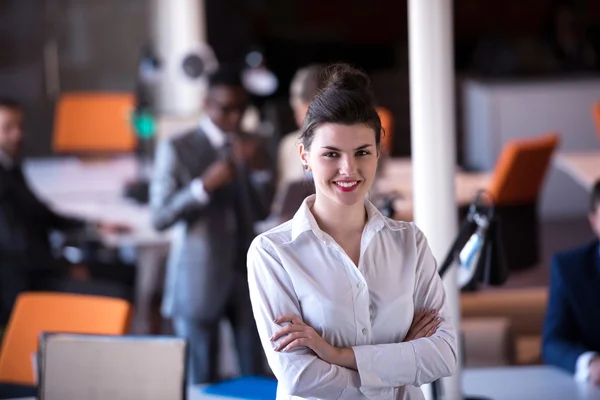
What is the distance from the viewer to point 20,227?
512cm

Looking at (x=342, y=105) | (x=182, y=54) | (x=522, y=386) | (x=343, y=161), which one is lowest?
(x=522, y=386)

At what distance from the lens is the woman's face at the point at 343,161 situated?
2.28m

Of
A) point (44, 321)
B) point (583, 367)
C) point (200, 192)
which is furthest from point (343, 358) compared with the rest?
point (200, 192)

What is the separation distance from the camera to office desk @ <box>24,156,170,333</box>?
526 cm

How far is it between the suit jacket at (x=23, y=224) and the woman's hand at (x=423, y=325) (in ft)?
10.1

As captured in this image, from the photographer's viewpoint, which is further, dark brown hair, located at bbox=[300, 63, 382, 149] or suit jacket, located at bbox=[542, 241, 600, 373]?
suit jacket, located at bbox=[542, 241, 600, 373]

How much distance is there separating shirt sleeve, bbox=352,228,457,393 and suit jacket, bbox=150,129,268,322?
6.48ft

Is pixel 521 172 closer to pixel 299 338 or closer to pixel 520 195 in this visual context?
pixel 520 195

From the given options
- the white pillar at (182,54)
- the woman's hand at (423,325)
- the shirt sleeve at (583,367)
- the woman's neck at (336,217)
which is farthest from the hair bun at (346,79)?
the white pillar at (182,54)

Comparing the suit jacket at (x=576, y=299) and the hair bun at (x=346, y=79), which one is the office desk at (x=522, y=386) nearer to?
the suit jacket at (x=576, y=299)

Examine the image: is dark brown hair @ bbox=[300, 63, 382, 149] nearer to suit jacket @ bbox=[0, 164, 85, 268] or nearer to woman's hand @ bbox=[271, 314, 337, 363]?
woman's hand @ bbox=[271, 314, 337, 363]

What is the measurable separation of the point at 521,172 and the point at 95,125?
10.9 ft

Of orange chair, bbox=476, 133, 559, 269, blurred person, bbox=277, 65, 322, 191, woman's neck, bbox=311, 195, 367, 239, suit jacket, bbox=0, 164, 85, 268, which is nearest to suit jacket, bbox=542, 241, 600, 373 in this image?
blurred person, bbox=277, 65, 322, 191

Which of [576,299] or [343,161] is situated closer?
[343,161]
